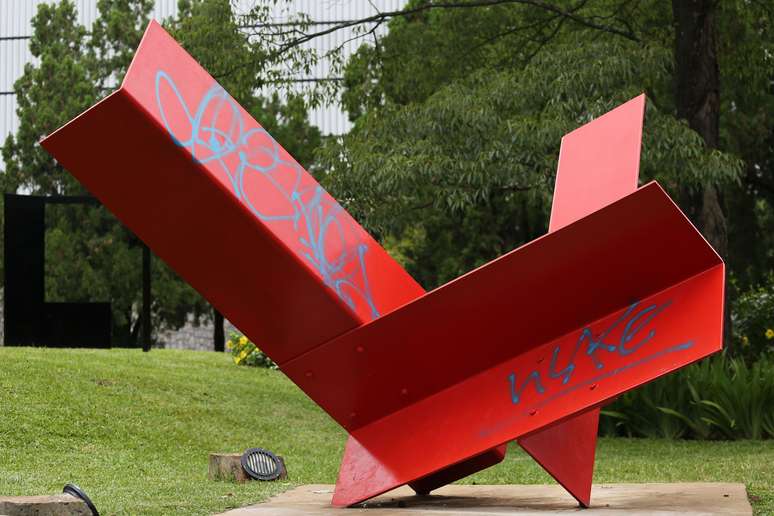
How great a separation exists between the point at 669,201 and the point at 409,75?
10521mm

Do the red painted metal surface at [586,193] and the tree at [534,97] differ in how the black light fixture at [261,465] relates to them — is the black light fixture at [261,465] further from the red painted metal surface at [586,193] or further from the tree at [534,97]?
the tree at [534,97]

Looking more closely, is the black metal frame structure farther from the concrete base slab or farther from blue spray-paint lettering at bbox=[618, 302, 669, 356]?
blue spray-paint lettering at bbox=[618, 302, 669, 356]

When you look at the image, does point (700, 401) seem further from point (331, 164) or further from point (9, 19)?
Result: point (9, 19)

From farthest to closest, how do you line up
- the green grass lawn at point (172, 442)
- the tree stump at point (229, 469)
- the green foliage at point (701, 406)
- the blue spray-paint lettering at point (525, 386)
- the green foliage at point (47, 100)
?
the green foliage at point (47, 100) < the green foliage at point (701, 406) < the tree stump at point (229, 469) < the green grass lawn at point (172, 442) < the blue spray-paint lettering at point (525, 386)

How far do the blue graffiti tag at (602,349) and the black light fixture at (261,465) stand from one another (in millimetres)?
2910

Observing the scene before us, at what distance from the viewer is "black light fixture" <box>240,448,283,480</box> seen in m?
7.99

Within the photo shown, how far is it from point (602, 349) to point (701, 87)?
8584mm

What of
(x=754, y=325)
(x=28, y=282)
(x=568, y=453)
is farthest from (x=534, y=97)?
(x=28, y=282)

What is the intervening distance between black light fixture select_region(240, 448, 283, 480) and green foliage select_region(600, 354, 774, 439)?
4825mm

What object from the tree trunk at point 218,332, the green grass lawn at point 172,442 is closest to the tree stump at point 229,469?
the green grass lawn at point 172,442

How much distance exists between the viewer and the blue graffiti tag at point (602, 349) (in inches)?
211

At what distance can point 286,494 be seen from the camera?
681 centimetres

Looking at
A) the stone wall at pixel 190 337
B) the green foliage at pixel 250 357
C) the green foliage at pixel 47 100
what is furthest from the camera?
the stone wall at pixel 190 337

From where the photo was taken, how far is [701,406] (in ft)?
38.9
